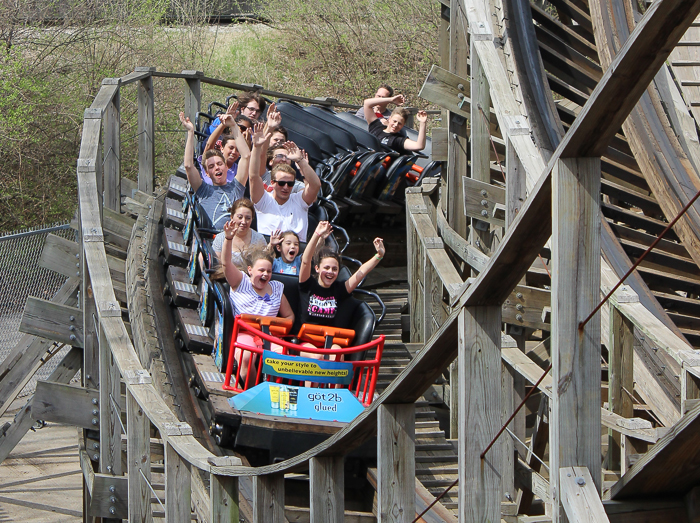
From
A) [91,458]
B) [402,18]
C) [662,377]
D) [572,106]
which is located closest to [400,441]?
[662,377]

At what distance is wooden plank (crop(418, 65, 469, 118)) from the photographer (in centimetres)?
558

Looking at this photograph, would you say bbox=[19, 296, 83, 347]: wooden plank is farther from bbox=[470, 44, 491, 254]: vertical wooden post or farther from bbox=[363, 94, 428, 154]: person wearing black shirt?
bbox=[363, 94, 428, 154]: person wearing black shirt

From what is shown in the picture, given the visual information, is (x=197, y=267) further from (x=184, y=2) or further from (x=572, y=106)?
(x=184, y=2)

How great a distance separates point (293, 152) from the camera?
5945mm

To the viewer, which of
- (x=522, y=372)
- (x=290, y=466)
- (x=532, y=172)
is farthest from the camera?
(x=532, y=172)

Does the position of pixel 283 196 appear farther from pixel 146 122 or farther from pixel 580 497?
pixel 580 497

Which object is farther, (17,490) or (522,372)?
(17,490)

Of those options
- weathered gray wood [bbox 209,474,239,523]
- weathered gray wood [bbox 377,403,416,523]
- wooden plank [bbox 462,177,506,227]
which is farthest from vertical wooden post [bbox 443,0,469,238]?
weathered gray wood [bbox 377,403,416,523]

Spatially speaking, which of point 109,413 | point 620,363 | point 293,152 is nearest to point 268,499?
point 620,363

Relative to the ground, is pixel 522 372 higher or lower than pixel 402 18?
lower

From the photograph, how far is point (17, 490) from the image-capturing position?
8.11 meters

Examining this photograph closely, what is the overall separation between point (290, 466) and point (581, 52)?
517cm

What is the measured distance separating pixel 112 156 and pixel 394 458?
4422 mm

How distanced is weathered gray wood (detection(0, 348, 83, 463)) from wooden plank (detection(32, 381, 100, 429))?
0.95 m
